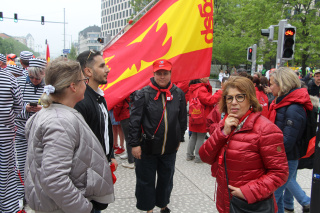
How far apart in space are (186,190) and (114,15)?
121 metres

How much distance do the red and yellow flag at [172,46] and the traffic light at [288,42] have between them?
5.93m

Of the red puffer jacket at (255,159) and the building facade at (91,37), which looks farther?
the building facade at (91,37)

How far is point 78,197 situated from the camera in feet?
5.99

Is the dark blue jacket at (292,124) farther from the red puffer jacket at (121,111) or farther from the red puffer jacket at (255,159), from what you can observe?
the red puffer jacket at (121,111)

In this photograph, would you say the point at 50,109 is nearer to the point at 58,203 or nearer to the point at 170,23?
the point at 58,203

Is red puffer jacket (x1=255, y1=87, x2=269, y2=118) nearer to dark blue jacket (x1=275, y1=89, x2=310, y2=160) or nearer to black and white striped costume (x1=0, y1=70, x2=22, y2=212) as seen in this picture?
dark blue jacket (x1=275, y1=89, x2=310, y2=160)

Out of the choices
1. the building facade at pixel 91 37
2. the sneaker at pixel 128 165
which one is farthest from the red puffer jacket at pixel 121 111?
the building facade at pixel 91 37

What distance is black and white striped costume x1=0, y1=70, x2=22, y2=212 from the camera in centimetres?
337

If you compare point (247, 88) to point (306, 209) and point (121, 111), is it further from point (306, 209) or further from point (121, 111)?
point (121, 111)

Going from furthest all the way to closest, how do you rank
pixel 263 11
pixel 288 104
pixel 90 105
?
pixel 263 11
pixel 288 104
pixel 90 105

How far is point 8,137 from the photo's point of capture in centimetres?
344

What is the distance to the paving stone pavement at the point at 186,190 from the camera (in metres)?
3.99

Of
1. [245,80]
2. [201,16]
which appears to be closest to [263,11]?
[201,16]

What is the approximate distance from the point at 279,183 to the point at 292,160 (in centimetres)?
137
